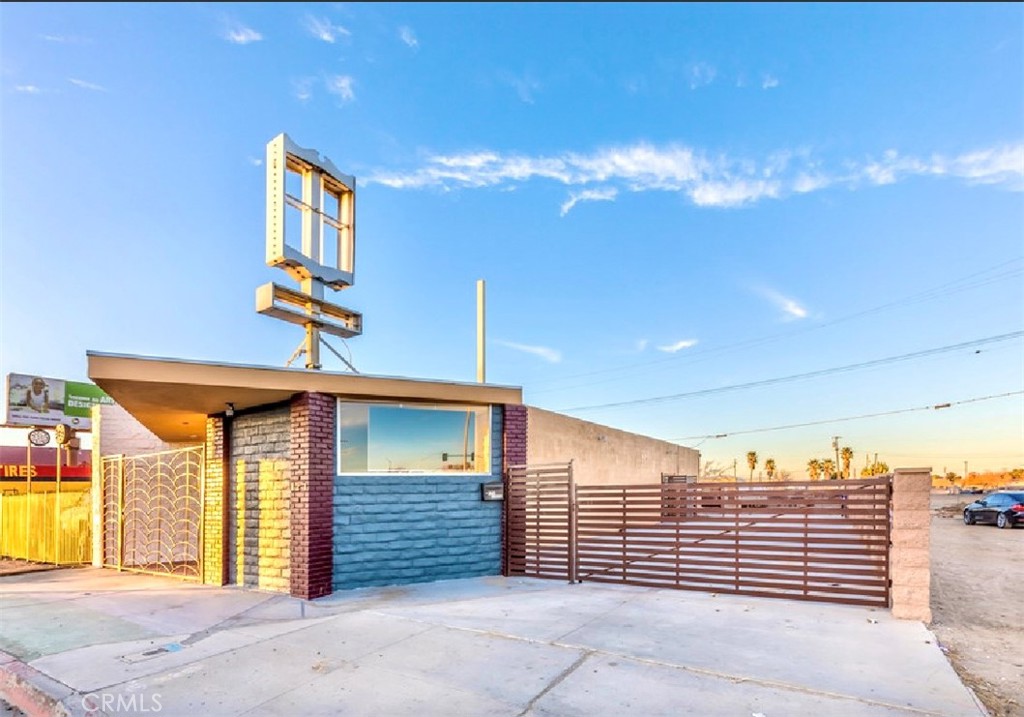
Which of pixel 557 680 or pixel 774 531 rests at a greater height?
pixel 774 531

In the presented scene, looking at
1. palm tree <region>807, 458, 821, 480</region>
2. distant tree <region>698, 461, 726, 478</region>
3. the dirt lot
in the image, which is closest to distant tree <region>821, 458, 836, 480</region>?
palm tree <region>807, 458, 821, 480</region>

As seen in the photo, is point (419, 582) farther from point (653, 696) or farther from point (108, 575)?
point (108, 575)

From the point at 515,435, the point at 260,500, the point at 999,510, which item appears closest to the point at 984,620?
the point at 515,435

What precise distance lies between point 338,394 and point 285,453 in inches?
48.3

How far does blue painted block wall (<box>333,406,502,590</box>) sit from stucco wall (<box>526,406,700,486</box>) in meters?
3.20

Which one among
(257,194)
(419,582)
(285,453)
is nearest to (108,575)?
(285,453)

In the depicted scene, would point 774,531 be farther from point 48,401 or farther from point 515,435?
point 48,401

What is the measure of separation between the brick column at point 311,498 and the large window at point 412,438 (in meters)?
0.35

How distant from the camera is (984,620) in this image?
6926 millimetres

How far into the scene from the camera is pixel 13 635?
6.71 meters

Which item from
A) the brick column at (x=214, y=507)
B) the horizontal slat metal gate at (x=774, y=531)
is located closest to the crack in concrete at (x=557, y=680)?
the horizontal slat metal gate at (x=774, y=531)

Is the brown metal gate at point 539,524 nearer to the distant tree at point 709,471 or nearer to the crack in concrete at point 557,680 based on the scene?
the crack in concrete at point 557,680

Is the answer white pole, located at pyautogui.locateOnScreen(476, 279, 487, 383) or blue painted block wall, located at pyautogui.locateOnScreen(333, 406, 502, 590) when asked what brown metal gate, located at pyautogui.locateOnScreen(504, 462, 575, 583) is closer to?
blue painted block wall, located at pyautogui.locateOnScreen(333, 406, 502, 590)

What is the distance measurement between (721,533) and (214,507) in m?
8.40
